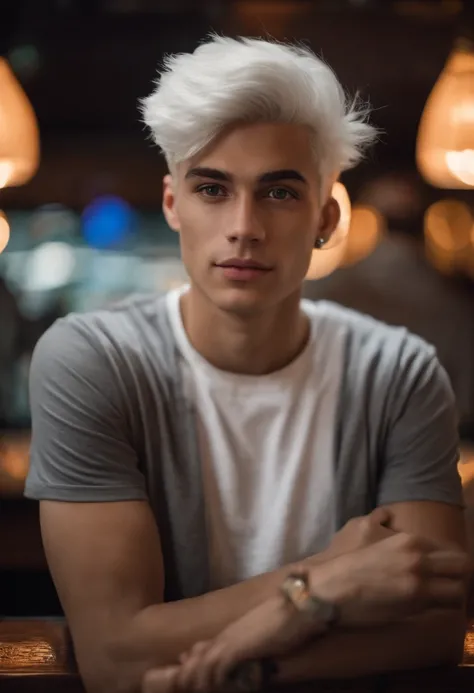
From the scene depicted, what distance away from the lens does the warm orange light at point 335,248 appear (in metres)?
0.75

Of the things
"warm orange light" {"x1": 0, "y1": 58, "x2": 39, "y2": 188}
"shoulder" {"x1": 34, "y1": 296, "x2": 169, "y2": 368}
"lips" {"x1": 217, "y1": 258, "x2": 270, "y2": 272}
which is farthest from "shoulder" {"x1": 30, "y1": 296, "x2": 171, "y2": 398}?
"warm orange light" {"x1": 0, "y1": 58, "x2": 39, "y2": 188}

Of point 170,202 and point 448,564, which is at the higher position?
point 170,202

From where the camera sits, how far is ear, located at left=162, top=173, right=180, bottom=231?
0.71 meters

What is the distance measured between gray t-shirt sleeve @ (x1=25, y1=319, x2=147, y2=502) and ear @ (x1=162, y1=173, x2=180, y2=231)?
0.38ft

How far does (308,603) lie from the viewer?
0.61 m

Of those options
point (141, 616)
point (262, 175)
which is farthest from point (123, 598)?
point (262, 175)

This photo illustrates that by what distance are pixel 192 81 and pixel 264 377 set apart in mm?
251

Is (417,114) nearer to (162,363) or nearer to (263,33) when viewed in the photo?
(263,33)

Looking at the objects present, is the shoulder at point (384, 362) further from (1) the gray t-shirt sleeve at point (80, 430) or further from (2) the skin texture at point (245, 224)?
(1) the gray t-shirt sleeve at point (80, 430)

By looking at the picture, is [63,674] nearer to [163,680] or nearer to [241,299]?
[163,680]

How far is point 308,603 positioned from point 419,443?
18 centimetres

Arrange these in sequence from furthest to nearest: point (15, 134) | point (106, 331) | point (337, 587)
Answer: point (15, 134) < point (106, 331) < point (337, 587)

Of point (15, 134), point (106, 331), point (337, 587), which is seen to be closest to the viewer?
point (337, 587)

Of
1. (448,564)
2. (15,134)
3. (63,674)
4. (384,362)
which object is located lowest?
(63,674)
